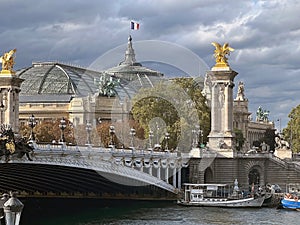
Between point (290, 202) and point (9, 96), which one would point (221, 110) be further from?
point (9, 96)

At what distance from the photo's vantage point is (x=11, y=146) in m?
34.8

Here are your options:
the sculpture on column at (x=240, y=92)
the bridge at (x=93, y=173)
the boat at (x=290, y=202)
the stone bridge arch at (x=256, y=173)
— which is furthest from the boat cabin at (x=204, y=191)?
the sculpture on column at (x=240, y=92)

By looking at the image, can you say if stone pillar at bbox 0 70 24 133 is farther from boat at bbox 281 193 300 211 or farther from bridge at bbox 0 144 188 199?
boat at bbox 281 193 300 211

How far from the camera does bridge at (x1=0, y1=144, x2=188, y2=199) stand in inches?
1560

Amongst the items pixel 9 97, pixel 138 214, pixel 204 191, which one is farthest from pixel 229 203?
pixel 9 97

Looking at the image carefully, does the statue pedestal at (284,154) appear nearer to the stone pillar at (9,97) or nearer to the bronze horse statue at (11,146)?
the stone pillar at (9,97)

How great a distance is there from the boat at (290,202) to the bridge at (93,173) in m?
8.31

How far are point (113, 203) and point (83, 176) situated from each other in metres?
6.19

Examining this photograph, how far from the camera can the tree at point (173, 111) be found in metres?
65.8

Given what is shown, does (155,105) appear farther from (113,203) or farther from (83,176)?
(83,176)

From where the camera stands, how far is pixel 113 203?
2064 inches

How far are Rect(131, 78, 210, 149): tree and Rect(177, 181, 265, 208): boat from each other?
10.1 meters

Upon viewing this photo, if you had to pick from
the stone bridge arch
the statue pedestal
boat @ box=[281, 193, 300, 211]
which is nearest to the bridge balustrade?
the stone bridge arch

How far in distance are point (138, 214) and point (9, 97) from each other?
24277 mm
